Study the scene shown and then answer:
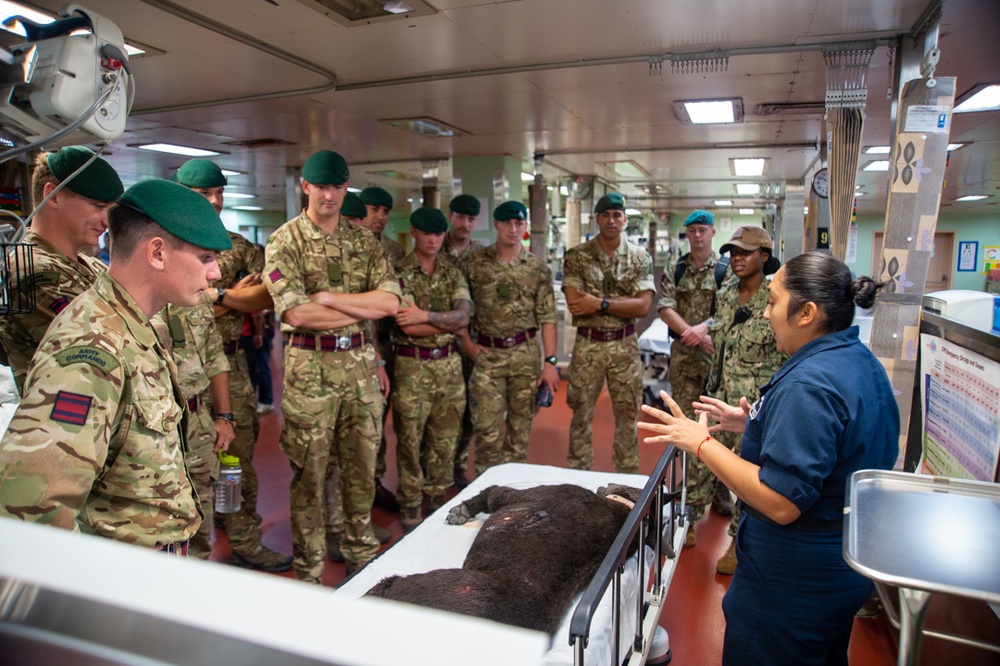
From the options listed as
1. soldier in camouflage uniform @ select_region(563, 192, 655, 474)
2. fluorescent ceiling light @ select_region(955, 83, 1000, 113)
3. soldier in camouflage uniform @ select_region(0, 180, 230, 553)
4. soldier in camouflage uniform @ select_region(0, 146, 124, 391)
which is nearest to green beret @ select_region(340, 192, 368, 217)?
soldier in camouflage uniform @ select_region(563, 192, 655, 474)

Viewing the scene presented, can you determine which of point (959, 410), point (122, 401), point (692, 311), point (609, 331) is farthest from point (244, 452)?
point (959, 410)

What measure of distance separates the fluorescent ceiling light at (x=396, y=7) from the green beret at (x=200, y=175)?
3.88 feet

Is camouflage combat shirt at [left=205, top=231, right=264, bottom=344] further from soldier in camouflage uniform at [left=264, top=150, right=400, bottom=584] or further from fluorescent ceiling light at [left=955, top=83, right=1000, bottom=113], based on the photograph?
fluorescent ceiling light at [left=955, top=83, right=1000, bottom=113]

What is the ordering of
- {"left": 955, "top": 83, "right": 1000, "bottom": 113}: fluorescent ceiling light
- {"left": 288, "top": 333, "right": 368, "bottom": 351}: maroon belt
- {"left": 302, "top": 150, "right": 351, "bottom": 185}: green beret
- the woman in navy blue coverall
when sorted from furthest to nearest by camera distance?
{"left": 955, "top": 83, "right": 1000, "bottom": 113}: fluorescent ceiling light < {"left": 288, "top": 333, "right": 368, "bottom": 351}: maroon belt < {"left": 302, "top": 150, "right": 351, "bottom": 185}: green beret < the woman in navy blue coverall

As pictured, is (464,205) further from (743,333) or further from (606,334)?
(743,333)

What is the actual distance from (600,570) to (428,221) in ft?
8.71

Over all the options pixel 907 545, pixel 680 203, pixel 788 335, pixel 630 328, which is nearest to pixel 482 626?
pixel 907 545

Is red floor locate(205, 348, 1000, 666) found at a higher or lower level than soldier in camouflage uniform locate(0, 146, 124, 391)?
lower

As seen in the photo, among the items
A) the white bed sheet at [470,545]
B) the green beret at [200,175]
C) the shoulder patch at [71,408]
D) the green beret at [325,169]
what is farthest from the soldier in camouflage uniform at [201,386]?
the shoulder patch at [71,408]

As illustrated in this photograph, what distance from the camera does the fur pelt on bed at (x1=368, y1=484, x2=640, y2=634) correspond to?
70.6 inches

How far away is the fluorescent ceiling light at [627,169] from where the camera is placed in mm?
7011

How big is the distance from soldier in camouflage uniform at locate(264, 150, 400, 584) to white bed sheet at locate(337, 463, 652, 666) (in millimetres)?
635

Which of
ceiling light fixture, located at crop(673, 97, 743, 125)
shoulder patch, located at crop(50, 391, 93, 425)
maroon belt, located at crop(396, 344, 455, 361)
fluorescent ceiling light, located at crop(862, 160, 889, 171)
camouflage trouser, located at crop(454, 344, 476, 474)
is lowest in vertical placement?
camouflage trouser, located at crop(454, 344, 476, 474)

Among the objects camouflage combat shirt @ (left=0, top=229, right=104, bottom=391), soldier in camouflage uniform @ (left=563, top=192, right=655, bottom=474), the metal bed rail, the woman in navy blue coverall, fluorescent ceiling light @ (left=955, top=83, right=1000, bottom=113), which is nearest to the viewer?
the metal bed rail
